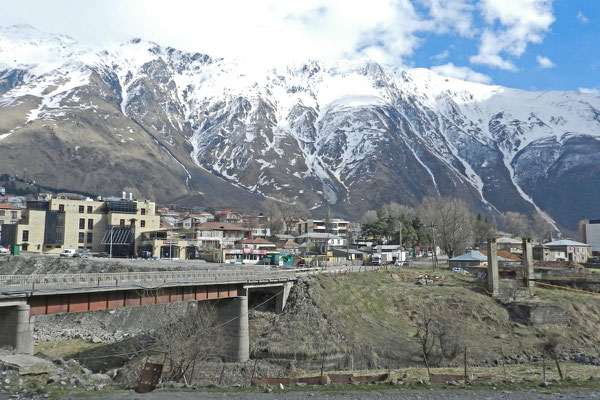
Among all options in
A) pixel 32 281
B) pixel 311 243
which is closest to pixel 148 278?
pixel 32 281

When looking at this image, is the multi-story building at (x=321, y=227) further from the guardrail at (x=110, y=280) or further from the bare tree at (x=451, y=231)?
the guardrail at (x=110, y=280)

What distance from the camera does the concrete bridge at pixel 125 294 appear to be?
101 ft

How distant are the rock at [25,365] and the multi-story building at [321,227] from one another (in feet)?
461

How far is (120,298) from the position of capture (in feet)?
122

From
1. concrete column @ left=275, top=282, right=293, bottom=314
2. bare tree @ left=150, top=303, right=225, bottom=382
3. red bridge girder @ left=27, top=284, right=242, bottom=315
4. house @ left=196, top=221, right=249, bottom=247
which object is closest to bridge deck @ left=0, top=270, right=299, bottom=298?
red bridge girder @ left=27, top=284, right=242, bottom=315

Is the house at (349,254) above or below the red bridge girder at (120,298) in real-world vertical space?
above

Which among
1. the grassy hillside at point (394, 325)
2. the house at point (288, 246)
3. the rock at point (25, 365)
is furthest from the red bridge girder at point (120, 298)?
the house at point (288, 246)

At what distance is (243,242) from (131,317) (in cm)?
5157

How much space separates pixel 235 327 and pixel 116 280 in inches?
445

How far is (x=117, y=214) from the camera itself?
10344 cm

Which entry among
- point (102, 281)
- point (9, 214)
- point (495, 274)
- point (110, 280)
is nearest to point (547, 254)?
point (495, 274)

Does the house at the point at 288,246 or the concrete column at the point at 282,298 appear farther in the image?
the house at the point at 288,246

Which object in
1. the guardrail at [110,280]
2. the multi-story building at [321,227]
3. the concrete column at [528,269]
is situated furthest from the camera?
the multi-story building at [321,227]

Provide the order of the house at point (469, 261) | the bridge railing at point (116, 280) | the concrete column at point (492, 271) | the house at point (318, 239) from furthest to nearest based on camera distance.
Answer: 1. the house at point (318, 239)
2. the house at point (469, 261)
3. the concrete column at point (492, 271)
4. the bridge railing at point (116, 280)
